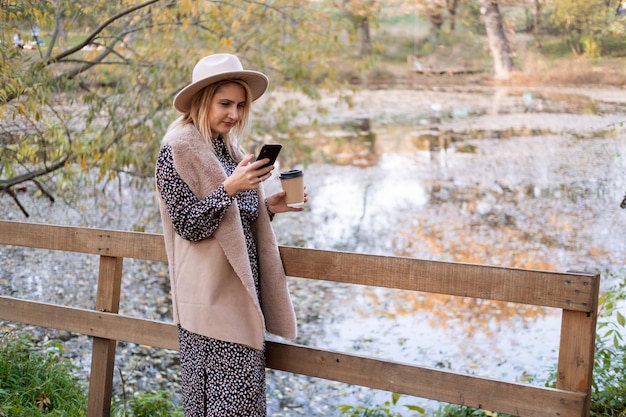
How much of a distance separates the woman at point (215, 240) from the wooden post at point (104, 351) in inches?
25.9

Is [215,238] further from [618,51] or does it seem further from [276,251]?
[618,51]

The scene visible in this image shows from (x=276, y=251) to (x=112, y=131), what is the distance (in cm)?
441

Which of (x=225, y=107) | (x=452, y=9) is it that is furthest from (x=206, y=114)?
(x=452, y=9)

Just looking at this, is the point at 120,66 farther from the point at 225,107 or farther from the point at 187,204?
the point at 187,204

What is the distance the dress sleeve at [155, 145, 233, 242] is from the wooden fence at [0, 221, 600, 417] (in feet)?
1.43

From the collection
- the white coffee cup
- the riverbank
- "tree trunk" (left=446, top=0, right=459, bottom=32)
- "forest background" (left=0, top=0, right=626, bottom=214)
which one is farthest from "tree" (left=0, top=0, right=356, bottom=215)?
"tree trunk" (left=446, top=0, right=459, bottom=32)

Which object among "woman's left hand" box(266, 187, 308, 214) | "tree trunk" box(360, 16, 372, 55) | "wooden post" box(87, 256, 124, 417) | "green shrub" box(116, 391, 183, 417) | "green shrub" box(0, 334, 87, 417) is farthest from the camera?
"tree trunk" box(360, 16, 372, 55)

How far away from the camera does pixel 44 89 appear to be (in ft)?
19.1

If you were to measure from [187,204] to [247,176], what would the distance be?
232 mm

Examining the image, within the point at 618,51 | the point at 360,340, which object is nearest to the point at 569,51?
the point at 618,51

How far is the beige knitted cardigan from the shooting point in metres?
2.48

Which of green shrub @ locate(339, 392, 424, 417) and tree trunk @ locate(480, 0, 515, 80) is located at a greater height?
tree trunk @ locate(480, 0, 515, 80)

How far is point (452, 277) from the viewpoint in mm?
2529

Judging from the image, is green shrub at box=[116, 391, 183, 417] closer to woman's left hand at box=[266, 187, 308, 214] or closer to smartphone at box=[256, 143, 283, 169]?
woman's left hand at box=[266, 187, 308, 214]
